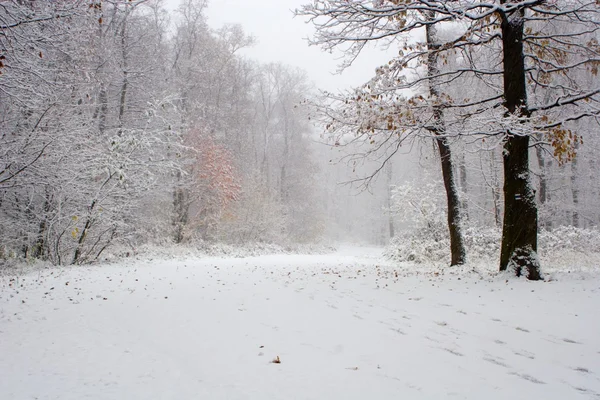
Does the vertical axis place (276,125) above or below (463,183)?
above

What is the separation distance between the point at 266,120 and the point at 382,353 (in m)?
25.4

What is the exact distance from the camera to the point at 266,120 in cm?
2705

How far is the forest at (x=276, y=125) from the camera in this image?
6207mm

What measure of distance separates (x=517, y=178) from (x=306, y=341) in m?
5.34

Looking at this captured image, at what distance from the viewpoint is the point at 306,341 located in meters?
3.55

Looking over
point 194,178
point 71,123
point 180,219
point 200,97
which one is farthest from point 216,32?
point 71,123

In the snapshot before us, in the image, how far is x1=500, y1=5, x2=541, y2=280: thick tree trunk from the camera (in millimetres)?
6246

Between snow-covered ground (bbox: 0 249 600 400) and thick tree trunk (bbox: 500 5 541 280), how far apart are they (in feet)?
2.03

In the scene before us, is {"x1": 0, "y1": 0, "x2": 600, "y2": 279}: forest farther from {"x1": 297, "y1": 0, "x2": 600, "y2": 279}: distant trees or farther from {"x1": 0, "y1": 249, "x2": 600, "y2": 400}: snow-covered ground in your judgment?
{"x1": 0, "y1": 249, "x2": 600, "y2": 400}: snow-covered ground

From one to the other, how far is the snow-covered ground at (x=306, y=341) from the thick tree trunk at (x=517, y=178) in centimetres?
62

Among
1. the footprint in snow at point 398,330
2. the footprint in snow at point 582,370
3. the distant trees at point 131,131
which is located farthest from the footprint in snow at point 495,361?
the distant trees at point 131,131

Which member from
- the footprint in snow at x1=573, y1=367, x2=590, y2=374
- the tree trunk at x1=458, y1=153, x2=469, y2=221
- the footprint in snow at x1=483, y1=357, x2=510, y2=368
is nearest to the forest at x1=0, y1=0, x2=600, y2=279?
the tree trunk at x1=458, y1=153, x2=469, y2=221

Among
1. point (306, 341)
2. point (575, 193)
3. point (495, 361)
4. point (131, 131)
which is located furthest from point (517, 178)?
point (575, 193)

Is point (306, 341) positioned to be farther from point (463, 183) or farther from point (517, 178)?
point (463, 183)
